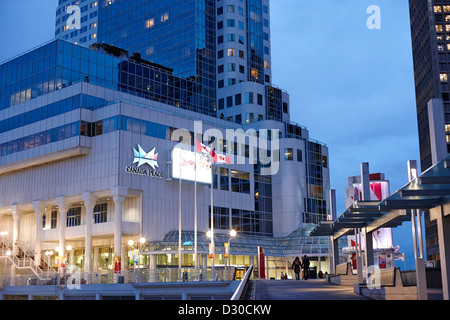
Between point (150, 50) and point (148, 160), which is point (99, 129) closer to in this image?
point (148, 160)

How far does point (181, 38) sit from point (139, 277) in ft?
194

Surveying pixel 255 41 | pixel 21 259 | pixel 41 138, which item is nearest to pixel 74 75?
pixel 41 138

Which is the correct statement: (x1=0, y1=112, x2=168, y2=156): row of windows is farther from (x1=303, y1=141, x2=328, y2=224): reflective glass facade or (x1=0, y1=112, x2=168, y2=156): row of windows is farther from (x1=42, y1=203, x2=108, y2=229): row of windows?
(x1=303, y1=141, x2=328, y2=224): reflective glass facade

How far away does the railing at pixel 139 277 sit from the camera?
4475cm

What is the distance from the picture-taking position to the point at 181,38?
99000mm

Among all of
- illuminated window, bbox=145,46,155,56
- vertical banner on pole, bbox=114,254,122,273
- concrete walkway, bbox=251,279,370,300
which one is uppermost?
illuminated window, bbox=145,46,155,56

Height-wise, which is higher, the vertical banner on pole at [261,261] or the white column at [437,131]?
the white column at [437,131]

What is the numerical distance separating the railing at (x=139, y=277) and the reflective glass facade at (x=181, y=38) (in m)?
42.7

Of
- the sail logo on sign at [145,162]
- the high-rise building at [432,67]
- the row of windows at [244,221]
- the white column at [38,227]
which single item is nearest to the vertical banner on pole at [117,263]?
the sail logo on sign at [145,162]

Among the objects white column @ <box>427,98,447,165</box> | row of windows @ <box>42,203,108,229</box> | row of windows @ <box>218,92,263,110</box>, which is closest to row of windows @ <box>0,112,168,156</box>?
row of windows @ <box>42,203,108,229</box>

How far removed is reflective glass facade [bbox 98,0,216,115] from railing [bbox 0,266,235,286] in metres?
42.7

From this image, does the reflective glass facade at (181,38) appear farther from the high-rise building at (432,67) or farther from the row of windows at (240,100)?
the high-rise building at (432,67)

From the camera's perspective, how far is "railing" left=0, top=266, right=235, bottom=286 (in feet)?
147
